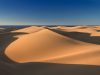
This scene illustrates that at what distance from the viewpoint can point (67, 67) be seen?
795cm

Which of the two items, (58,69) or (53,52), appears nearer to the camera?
(58,69)

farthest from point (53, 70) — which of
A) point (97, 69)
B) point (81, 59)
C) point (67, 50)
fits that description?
point (67, 50)

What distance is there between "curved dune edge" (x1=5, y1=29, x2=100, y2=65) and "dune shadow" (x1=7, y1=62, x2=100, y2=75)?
28.5 inches

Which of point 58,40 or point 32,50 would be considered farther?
point 58,40

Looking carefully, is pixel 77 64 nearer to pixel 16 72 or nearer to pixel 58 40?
pixel 16 72

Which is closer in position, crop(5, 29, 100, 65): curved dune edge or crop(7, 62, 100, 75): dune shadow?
crop(7, 62, 100, 75): dune shadow

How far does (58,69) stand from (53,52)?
4710 mm

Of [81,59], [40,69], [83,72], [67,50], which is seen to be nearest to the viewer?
[83,72]

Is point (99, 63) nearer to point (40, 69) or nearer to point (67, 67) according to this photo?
point (67, 67)

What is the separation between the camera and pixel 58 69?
7652mm

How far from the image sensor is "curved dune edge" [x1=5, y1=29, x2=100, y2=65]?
30.8 feet

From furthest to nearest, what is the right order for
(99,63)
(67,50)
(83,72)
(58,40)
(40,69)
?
(58,40) < (67,50) < (99,63) < (40,69) < (83,72)

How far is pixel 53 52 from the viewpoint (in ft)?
40.5

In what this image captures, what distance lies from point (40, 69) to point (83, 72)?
166cm
